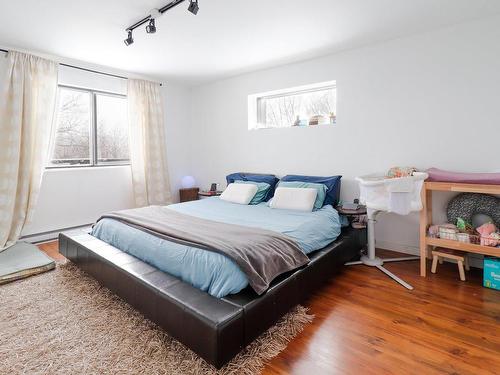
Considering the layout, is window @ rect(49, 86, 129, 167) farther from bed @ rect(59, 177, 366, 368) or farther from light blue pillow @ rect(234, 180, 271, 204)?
light blue pillow @ rect(234, 180, 271, 204)

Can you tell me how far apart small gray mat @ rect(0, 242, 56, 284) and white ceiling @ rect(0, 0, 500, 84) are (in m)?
2.23

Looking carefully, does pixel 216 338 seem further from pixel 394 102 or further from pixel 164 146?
pixel 164 146

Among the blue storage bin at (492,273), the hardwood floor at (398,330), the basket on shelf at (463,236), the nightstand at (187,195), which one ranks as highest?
the nightstand at (187,195)

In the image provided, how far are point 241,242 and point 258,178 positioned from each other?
208 cm

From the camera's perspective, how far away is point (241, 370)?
4.76 ft

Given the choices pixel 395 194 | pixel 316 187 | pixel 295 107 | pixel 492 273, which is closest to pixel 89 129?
pixel 295 107

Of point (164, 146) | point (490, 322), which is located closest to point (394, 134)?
point (490, 322)

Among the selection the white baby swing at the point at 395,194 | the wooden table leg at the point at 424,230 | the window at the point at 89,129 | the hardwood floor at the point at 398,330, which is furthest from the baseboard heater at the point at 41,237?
the wooden table leg at the point at 424,230

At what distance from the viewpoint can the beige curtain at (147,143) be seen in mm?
4164

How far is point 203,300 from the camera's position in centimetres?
153

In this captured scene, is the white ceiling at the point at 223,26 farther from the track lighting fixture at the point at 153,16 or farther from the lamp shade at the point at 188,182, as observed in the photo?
the lamp shade at the point at 188,182

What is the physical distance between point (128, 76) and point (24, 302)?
3183 millimetres

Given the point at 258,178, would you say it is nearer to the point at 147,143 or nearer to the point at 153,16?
the point at 147,143

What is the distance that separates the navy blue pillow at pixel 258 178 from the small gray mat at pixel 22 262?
2386 mm
